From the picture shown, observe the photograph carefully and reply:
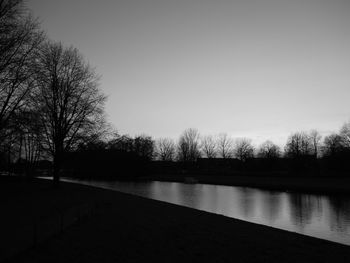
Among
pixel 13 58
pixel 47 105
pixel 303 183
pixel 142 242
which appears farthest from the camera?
pixel 303 183

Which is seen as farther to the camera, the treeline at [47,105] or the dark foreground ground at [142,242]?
the treeline at [47,105]

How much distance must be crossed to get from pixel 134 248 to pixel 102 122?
26477 millimetres

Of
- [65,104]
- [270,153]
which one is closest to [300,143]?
[270,153]

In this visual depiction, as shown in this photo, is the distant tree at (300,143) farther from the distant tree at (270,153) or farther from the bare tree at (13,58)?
the bare tree at (13,58)

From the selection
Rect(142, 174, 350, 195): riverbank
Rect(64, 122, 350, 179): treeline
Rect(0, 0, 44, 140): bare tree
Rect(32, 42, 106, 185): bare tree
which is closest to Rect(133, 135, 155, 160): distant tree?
Rect(64, 122, 350, 179): treeline

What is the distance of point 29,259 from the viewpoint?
354 inches

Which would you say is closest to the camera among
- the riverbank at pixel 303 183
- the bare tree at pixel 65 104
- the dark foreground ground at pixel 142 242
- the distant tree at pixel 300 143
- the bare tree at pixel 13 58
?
the dark foreground ground at pixel 142 242

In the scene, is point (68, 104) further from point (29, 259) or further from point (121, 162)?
→ point (121, 162)

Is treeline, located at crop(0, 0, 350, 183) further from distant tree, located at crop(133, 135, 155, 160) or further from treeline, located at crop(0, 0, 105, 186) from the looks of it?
distant tree, located at crop(133, 135, 155, 160)

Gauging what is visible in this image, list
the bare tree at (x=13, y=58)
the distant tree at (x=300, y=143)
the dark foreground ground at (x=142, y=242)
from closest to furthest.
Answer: the dark foreground ground at (x=142, y=242), the bare tree at (x=13, y=58), the distant tree at (x=300, y=143)

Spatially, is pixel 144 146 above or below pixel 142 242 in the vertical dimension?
above

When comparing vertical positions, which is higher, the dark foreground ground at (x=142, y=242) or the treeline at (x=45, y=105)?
the treeline at (x=45, y=105)

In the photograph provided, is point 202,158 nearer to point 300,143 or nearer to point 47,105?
point 300,143

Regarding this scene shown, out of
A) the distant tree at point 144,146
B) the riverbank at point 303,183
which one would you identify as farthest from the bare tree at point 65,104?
the distant tree at point 144,146
